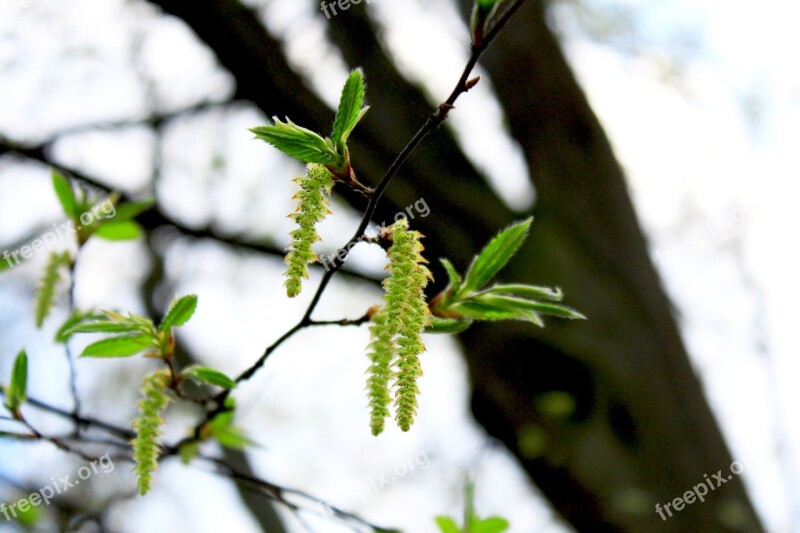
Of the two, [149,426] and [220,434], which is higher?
[220,434]

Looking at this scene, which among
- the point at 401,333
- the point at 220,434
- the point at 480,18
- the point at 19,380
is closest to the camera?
the point at 480,18

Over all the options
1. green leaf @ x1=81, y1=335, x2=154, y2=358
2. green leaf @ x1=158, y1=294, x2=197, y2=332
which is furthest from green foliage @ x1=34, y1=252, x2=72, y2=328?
green leaf @ x1=158, y1=294, x2=197, y2=332

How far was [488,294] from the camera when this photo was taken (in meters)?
0.83

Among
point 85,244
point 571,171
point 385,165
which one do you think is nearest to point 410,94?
point 385,165

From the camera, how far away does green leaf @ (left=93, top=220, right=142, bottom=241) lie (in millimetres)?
1179

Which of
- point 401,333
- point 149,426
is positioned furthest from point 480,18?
point 149,426

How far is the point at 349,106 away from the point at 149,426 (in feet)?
1.61

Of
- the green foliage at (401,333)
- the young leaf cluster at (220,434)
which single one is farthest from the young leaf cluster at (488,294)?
the young leaf cluster at (220,434)

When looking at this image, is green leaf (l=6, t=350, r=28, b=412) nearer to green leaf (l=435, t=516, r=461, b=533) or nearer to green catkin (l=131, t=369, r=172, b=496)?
green catkin (l=131, t=369, r=172, b=496)

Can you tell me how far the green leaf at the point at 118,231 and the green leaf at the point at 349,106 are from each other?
2.26 feet

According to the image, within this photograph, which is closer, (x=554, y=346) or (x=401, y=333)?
(x=401, y=333)

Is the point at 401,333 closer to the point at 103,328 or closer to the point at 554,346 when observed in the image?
the point at 103,328

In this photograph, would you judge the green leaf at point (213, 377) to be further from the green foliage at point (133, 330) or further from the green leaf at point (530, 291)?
the green leaf at point (530, 291)

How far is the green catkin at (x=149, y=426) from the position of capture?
79cm
